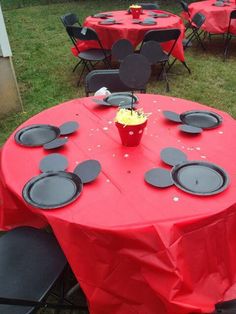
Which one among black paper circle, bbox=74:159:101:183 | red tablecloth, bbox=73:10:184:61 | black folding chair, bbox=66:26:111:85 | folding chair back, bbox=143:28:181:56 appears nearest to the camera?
black paper circle, bbox=74:159:101:183

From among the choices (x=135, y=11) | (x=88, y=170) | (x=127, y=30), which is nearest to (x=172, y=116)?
(x=88, y=170)

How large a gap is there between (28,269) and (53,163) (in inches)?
27.8

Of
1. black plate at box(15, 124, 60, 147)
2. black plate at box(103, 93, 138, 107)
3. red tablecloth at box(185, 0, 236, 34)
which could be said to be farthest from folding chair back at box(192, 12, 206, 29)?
black plate at box(15, 124, 60, 147)

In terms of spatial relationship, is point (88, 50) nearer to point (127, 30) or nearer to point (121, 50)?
point (127, 30)

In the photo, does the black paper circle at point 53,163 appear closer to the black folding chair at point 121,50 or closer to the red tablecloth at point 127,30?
the black folding chair at point 121,50

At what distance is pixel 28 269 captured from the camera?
86.0 inches

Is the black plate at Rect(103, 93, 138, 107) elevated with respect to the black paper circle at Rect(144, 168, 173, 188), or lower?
elevated

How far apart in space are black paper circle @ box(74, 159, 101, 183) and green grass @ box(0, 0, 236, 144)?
9.88 feet

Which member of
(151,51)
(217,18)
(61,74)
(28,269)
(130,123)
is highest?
(130,123)

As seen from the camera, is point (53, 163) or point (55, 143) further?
point (55, 143)

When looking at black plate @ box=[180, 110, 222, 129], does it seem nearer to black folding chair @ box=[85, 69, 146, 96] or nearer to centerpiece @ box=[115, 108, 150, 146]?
centerpiece @ box=[115, 108, 150, 146]

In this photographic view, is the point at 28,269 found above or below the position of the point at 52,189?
below

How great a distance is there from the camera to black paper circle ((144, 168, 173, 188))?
83.0 inches

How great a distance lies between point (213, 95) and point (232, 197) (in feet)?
14.6
